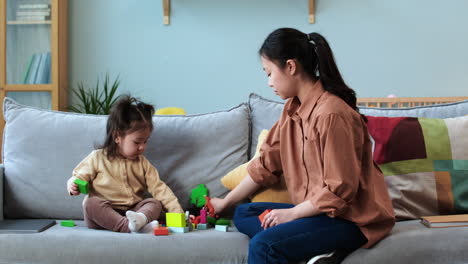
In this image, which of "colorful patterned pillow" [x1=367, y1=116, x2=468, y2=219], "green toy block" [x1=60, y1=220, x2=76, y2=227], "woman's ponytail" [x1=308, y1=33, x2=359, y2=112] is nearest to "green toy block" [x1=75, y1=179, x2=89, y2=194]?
"green toy block" [x1=60, y1=220, x2=76, y2=227]

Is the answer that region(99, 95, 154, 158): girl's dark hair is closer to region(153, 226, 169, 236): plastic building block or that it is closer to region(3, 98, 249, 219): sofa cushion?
region(3, 98, 249, 219): sofa cushion

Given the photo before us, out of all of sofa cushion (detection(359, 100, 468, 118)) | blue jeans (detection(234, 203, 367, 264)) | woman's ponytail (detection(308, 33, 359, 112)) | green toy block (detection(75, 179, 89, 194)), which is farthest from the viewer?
sofa cushion (detection(359, 100, 468, 118))

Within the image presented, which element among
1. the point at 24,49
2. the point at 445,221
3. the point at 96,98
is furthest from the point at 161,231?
the point at 24,49

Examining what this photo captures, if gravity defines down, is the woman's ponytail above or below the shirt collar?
above

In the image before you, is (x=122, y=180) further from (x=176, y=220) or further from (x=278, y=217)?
(x=278, y=217)

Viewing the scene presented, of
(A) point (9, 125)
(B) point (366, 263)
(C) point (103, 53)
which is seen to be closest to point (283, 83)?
(B) point (366, 263)

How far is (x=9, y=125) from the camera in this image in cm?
202

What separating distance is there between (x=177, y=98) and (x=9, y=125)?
1.92 meters

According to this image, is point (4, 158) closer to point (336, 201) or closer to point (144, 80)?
point (336, 201)

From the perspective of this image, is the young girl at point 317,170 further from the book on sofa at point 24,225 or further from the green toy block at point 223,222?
the book on sofa at point 24,225

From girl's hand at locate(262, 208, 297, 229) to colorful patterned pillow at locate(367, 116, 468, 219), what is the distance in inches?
19.5

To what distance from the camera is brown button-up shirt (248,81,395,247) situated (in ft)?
4.57

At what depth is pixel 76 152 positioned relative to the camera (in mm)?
1956

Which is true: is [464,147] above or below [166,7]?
below
